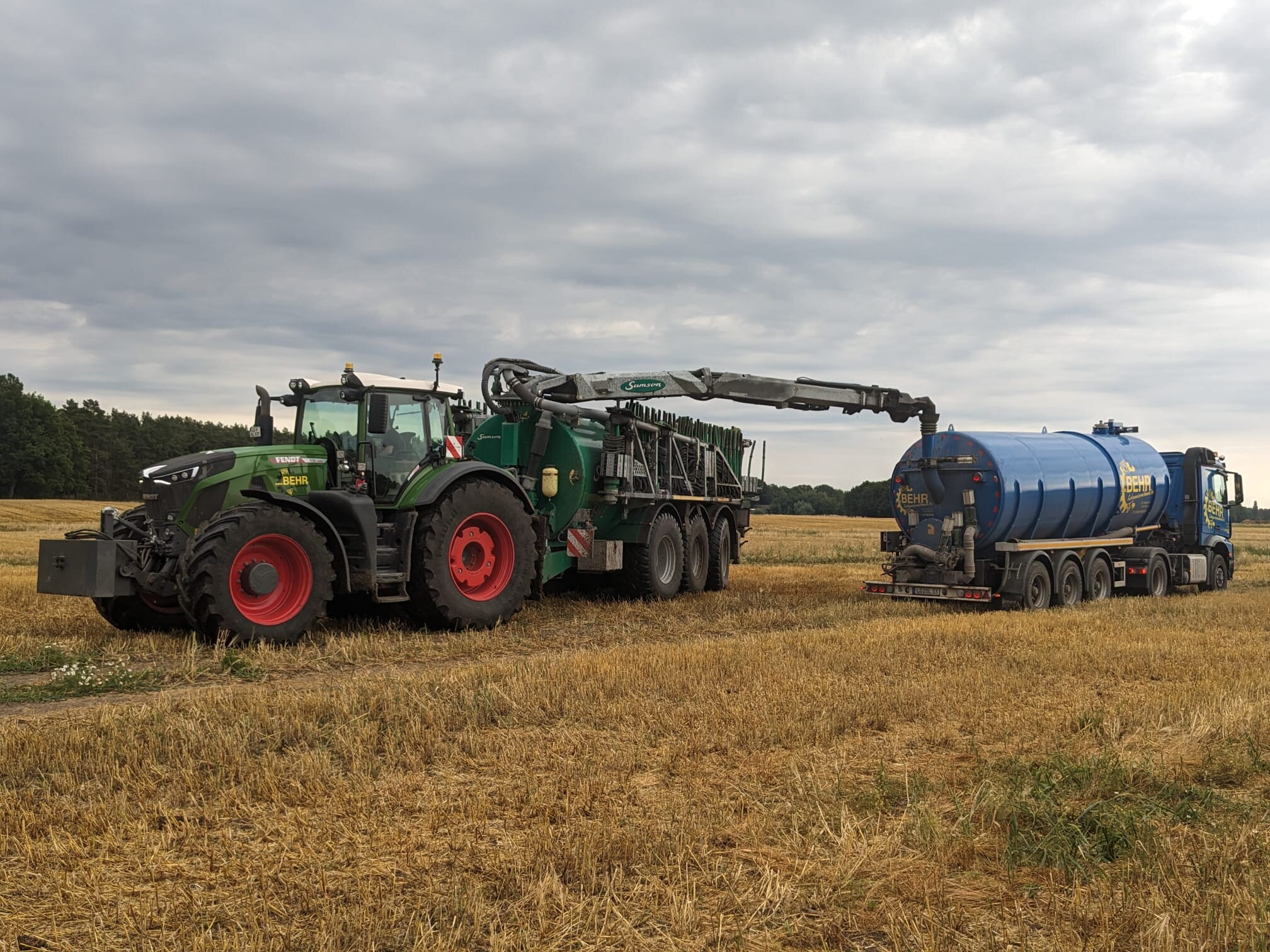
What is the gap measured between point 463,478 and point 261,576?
2.70 metres

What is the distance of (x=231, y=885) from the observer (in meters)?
3.96

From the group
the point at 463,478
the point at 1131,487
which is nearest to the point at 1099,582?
the point at 1131,487

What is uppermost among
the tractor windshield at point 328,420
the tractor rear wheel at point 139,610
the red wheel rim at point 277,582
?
the tractor windshield at point 328,420

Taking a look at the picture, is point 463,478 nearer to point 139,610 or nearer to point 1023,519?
point 139,610

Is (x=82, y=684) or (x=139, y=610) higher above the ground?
(x=139, y=610)

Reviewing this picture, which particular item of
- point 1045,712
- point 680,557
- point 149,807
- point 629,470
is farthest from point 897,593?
point 149,807

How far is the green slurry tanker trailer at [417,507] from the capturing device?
32.1 feet

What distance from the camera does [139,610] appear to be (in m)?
10.9

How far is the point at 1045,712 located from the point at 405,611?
725 centimetres

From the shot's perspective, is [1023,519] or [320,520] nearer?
[320,520]

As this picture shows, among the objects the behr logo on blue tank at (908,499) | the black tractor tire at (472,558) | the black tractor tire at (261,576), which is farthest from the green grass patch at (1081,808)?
the behr logo on blue tank at (908,499)

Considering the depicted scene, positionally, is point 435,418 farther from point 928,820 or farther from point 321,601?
point 928,820

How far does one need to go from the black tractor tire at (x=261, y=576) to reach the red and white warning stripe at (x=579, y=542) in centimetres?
459

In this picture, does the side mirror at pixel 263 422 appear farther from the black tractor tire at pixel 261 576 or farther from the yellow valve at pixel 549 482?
the yellow valve at pixel 549 482
